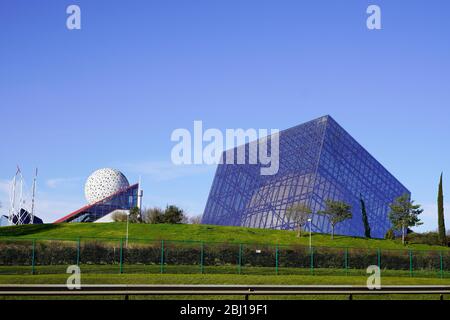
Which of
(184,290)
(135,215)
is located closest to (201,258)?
(184,290)

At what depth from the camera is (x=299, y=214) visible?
69438 mm

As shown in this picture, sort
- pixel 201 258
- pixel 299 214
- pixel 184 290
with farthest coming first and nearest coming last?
pixel 299 214 → pixel 201 258 → pixel 184 290

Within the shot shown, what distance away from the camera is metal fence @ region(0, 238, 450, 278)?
38.7 meters

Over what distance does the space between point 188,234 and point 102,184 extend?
5338 cm

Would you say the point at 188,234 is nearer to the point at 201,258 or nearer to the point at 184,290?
the point at 201,258

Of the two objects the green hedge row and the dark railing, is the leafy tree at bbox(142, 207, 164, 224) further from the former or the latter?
the dark railing

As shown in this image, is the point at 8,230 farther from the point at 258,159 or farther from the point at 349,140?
the point at 349,140

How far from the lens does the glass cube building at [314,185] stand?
74.8 metres

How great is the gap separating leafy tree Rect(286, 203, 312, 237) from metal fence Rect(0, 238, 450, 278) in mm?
22244

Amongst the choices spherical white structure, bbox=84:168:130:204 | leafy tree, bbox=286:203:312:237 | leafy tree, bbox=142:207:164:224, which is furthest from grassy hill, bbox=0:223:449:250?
spherical white structure, bbox=84:168:130:204

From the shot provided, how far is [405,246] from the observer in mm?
66625
